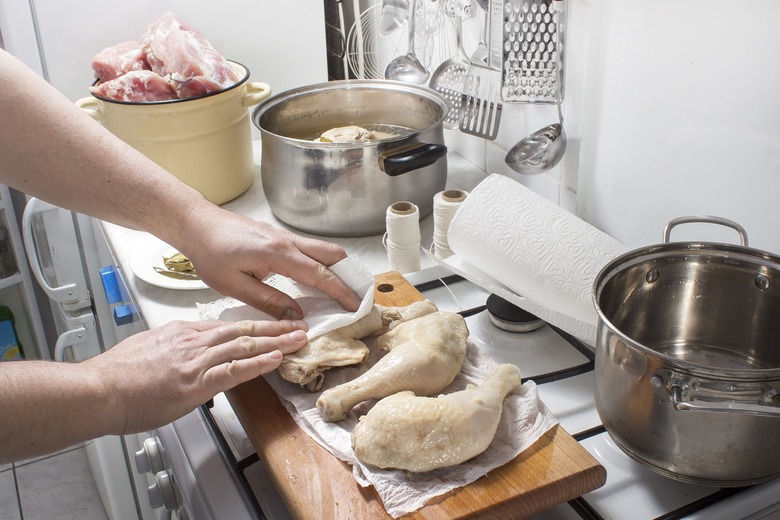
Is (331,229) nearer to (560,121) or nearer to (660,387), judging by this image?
(560,121)

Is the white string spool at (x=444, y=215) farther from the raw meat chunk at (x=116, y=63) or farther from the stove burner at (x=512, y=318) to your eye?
the raw meat chunk at (x=116, y=63)

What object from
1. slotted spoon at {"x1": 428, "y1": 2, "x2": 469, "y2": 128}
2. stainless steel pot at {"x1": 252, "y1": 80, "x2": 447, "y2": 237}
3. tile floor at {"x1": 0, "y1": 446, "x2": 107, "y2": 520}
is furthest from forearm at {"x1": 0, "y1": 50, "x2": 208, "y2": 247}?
tile floor at {"x1": 0, "y1": 446, "x2": 107, "y2": 520}

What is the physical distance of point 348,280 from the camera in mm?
988

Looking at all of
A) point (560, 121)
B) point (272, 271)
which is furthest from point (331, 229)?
point (560, 121)

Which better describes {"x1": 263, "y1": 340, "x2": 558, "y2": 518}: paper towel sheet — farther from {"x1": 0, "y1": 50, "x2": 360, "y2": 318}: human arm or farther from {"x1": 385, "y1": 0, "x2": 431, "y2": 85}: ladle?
{"x1": 385, "y1": 0, "x2": 431, "y2": 85}: ladle

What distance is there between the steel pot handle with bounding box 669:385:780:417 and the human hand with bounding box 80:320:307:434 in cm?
41

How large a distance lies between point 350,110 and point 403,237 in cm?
42

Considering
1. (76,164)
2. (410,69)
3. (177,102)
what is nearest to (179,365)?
(76,164)

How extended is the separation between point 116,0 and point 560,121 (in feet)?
3.03

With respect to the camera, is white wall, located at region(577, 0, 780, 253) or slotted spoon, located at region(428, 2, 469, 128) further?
slotted spoon, located at region(428, 2, 469, 128)

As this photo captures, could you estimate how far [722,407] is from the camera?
66 centimetres

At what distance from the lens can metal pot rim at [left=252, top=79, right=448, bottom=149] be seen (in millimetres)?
1208

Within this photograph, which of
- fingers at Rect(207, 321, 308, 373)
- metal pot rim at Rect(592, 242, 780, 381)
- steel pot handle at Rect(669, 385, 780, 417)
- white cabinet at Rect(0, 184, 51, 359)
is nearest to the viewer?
steel pot handle at Rect(669, 385, 780, 417)

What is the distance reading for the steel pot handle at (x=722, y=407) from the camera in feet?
2.11
